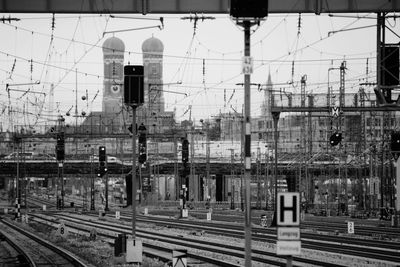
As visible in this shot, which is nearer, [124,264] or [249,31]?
[249,31]

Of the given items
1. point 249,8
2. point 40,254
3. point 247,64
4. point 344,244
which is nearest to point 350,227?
point 344,244

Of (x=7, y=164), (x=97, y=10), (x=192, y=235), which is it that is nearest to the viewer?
(x=97, y=10)

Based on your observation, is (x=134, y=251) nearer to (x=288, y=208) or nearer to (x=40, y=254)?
(x=40, y=254)

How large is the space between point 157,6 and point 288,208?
→ 48.9 ft

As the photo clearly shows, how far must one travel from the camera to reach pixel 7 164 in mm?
110688

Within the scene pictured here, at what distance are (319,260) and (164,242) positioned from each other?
1367 cm

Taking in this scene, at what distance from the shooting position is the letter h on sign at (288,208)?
13.8 meters

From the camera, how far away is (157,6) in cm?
2727

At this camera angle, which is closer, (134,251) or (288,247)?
(288,247)

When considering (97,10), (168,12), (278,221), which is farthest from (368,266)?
(278,221)

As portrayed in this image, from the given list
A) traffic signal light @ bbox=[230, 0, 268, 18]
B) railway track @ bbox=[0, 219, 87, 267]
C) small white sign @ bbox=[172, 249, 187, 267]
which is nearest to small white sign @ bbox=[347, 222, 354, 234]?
railway track @ bbox=[0, 219, 87, 267]

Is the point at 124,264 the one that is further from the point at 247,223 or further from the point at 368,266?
the point at 247,223

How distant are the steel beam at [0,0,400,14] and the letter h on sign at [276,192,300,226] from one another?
1428cm

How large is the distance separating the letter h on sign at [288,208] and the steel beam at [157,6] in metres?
14.3
